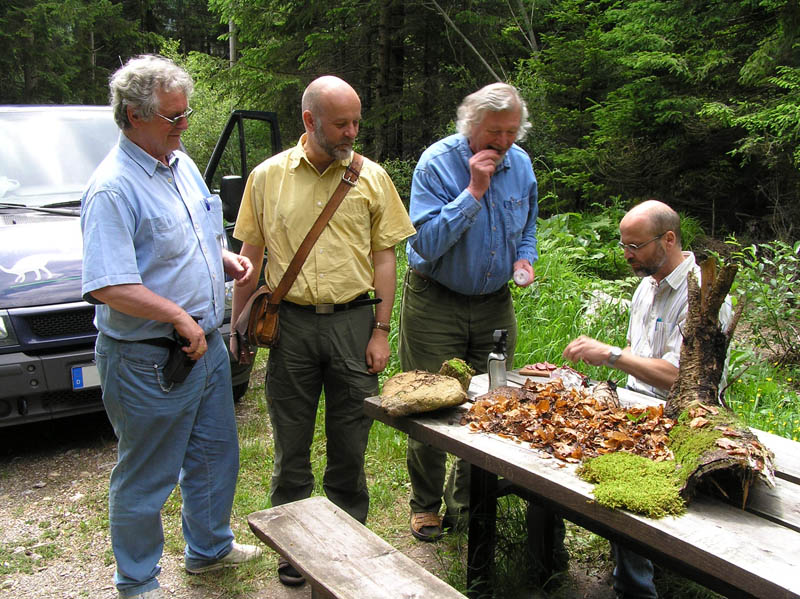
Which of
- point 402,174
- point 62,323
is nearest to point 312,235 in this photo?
point 62,323

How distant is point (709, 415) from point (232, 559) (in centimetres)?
230

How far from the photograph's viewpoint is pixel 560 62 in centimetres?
1024

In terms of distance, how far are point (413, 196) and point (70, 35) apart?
21.7m

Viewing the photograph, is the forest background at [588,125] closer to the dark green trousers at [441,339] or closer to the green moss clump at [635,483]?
the dark green trousers at [441,339]

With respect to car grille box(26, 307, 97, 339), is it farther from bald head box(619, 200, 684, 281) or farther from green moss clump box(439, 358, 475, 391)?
bald head box(619, 200, 684, 281)

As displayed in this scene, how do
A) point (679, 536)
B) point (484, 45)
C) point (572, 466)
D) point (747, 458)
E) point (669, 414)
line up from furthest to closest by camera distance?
point (484, 45) → point (669, 414) → point (572, 466) → point (747, 458) → point (679, 536)

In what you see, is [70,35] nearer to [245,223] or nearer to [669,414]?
[245,223]

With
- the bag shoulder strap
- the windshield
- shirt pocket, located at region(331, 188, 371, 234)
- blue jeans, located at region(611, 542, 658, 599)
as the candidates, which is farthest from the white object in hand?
the windshield

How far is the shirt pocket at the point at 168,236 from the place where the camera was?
9.11 ft

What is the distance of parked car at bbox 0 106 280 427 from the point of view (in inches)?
168

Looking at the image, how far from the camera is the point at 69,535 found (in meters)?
3.84

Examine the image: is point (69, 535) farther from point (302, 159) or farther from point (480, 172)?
point (480, 172)

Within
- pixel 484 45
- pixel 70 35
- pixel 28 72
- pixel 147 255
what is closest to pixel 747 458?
pixel 147 255

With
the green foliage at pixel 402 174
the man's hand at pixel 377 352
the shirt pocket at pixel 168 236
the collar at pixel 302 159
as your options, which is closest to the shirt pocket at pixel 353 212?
the collar at pixel 302 159
